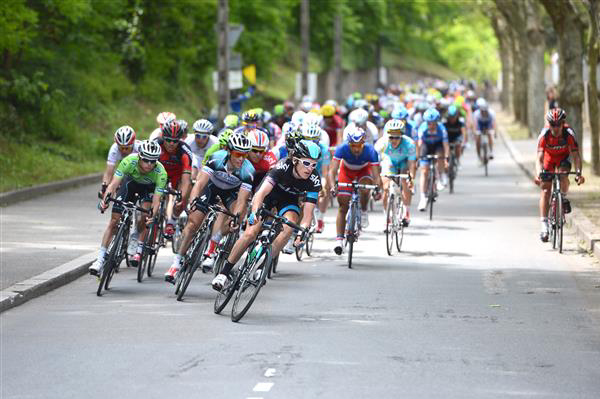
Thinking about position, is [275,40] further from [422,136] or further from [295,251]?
[295,251]

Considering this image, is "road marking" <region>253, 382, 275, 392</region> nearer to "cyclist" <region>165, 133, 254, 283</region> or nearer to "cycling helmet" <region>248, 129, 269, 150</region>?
"cyclist" <region>165, 133, 254, 283</region>

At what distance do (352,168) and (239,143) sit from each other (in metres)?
3.69

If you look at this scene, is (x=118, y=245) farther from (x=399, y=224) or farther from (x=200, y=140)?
(x=399, y=224)

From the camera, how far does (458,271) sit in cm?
1603

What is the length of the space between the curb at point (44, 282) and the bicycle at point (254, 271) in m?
2.04

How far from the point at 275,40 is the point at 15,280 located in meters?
41.5

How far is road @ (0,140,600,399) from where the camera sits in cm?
922

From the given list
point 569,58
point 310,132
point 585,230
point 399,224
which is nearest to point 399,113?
point 399,224

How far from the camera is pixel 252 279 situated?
12.0 metres

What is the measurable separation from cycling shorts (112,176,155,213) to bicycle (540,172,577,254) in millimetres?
5452

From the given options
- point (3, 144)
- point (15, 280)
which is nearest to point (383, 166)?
point (15, 280)

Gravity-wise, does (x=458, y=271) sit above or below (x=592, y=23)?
below

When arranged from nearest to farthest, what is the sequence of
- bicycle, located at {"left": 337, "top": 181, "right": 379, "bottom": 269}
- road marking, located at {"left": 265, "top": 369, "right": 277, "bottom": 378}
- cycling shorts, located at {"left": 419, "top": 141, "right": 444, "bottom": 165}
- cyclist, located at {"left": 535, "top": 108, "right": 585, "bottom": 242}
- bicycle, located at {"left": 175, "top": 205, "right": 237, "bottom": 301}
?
road marking, located at {"left": 265, "top": 369, "right": 277, "bottom": 378} < bicycle, located at {"left": 175, "top": 205, "right": 237, "bottom": 301} < bicycle, located at {"left": 337, "top": 181, "right": 379, "bottom": 269} < cyclist, located at {"left": 535, "top": 108, "right": 585, "bottom": 242} < cycling shorts, located at {"left": 419, "top": 141, "right": 444, "bottom": 165}

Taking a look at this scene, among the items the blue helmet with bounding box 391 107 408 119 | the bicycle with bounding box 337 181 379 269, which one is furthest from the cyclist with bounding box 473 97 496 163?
the bicycle with bounding box 337 181 379 269
